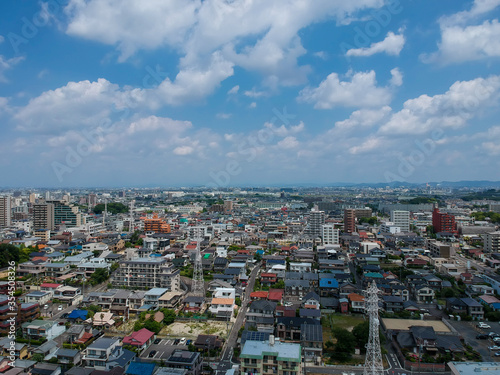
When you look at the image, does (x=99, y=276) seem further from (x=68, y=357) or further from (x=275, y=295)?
(x=275, y=295)

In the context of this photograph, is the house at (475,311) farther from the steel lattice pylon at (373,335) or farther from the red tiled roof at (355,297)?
the steel lattice pylon at (373,335)

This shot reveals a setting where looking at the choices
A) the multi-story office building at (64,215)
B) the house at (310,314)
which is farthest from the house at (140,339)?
the multi-story office building at (64,215)

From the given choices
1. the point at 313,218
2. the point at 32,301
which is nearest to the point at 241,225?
the point at 313,218

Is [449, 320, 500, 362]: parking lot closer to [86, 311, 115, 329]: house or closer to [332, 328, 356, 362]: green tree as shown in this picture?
[332, 328, 356, 362]: green tree

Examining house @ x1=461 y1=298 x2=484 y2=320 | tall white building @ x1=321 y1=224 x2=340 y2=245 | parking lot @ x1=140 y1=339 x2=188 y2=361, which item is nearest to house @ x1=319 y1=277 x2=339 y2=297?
house @ x1=461 y1=298 x2=484 y2=320

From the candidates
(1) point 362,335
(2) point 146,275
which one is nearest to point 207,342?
(1) point 362,335

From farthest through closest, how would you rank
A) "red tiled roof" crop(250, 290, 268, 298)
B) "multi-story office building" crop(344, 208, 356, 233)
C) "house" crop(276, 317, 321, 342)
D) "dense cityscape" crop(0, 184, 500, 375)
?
"multi-story office building" crop(344, 208, 356, 233)
"red tiled roof" crop(250, 290, 268, 298)
"house" crop(276, 317, 321, 342)
"dense cityscape" crop(0, 184, 500, 375)
